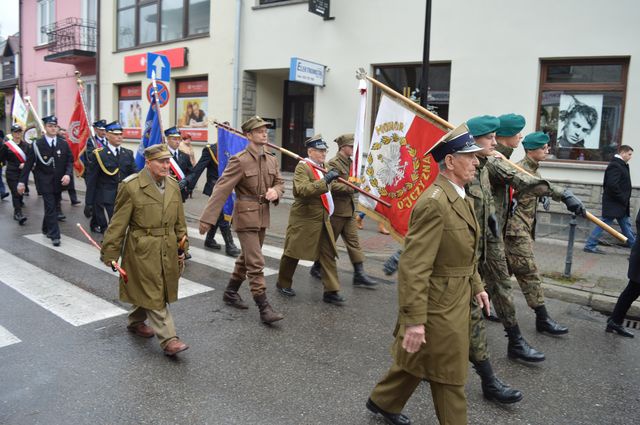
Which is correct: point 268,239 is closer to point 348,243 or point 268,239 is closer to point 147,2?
point 348,243

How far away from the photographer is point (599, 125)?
10.0m

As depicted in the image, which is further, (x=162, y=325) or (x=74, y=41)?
(x=74, y=41)

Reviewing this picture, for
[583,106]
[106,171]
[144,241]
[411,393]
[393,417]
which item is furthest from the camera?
[583,106]

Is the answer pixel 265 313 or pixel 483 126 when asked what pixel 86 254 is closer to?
pixel 265 313

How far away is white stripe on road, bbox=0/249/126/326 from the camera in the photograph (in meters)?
5.41

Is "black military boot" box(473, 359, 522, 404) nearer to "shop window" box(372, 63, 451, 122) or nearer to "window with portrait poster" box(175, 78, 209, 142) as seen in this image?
"shop window" box(372, 63, 451, 122)

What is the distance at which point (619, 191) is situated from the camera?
29.2 ft

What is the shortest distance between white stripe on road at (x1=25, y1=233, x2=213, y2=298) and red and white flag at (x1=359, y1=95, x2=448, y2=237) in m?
2.30

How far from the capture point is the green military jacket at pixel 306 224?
598 centimetres

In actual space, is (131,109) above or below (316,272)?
above

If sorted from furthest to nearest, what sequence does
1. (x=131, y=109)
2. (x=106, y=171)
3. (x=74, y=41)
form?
1. (x=74, y=41)
2. (x=131, y=109)
3. (x=106, y=171)

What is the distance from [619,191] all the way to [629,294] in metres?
4.27

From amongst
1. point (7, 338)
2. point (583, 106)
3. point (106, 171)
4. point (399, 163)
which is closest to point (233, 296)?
point (7, 338)

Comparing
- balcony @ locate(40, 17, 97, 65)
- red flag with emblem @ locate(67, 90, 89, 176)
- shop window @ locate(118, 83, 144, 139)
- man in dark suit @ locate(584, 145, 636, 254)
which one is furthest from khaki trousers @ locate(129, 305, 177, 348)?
balcony @ locate(40, 17, 97, 65)
